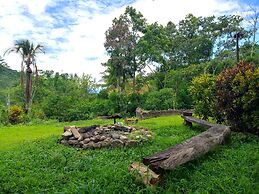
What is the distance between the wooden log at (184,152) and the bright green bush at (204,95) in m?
3.10

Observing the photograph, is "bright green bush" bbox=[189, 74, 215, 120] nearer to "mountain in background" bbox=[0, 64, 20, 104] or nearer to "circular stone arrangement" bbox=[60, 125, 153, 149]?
"circular stone arrangement" bbox=[60, 125, 153, 149]

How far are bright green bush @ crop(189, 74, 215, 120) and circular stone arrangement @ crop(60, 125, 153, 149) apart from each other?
2597 millimetres

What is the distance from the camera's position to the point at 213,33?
95.4 feet

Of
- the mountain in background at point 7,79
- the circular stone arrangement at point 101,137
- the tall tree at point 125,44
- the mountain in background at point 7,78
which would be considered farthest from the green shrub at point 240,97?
the mountain in background at point 7,78

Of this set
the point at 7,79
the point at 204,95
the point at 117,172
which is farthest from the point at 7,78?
the point at 117,172

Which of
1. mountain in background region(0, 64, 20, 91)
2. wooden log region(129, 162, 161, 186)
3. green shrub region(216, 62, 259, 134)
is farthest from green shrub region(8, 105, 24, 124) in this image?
mountain in background region(0, 64, 20, 91)

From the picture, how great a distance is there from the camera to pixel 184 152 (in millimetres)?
4277

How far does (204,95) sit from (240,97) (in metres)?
2.04

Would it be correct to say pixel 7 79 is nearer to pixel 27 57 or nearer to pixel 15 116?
pixel 27 57

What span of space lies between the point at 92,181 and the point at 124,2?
266 centimetres

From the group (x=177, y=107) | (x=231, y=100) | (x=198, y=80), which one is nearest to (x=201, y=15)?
(x=177, y=107)

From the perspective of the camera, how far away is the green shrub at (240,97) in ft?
21.1

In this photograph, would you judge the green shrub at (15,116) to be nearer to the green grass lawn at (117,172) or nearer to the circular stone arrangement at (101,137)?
the circular stone arrangement at (101,137)

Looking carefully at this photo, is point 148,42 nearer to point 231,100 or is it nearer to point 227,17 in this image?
point 227,17
